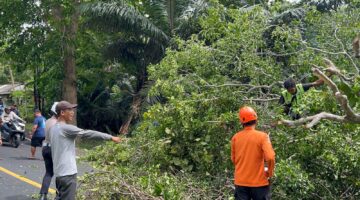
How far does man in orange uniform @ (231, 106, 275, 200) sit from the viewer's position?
5617mm

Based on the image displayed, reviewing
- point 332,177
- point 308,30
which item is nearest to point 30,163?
point 308,30

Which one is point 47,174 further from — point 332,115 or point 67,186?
point 332,115

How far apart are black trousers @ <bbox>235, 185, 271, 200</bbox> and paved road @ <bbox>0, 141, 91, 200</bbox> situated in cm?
391

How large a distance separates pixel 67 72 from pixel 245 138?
44.0ft

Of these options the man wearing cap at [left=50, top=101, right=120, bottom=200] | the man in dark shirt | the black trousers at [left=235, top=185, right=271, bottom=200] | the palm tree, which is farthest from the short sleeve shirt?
the black trousers at [left=235, top=185, right=271, bottom=200]

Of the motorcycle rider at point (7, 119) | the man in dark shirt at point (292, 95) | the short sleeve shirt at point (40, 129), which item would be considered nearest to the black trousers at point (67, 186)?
the man in dark shirt at point (292, 95)

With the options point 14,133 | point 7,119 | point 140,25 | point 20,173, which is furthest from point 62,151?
point 7,119

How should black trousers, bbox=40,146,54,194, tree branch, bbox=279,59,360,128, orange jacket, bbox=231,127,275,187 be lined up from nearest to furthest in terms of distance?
orange jacket, bbox=231,127,275,187
tree branch, bbox=279,59,360,128
black trousers, bbox=40,146,54,194

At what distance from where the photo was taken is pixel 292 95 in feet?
23.7

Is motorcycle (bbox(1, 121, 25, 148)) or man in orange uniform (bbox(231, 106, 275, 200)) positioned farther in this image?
motorcycle (bbox(1, 121, 25, 148))

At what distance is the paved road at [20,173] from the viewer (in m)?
8.77

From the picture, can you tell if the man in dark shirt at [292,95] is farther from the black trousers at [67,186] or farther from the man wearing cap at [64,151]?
the black trousers at [67,186]

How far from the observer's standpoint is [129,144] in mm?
8609

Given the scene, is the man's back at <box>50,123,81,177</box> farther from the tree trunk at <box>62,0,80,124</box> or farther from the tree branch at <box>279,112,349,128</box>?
the tree trunk at <box>62,0,80,124</box>
